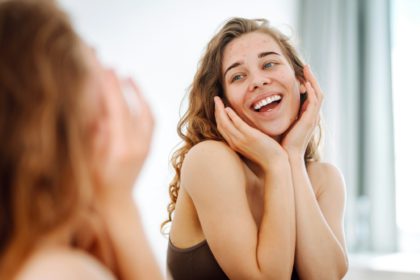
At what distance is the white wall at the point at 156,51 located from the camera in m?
1.70

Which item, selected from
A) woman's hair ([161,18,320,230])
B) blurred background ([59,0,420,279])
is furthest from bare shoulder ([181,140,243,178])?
blurred background ([59,0,420,279])

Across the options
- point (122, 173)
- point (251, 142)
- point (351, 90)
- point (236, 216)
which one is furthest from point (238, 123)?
point (351, 90)

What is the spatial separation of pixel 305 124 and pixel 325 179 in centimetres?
21

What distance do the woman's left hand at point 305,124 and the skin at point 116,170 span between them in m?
0.65

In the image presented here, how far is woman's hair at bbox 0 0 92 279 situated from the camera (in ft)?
1.86

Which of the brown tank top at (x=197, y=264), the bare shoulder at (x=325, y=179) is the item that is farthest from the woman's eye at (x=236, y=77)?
the brown tank top at (x=197, y=264)

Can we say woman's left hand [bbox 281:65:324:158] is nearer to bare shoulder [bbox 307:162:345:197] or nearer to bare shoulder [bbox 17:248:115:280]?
bare shoulder [bbox 307:162:345:197]

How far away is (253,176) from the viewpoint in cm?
137

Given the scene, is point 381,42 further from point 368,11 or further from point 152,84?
point 152,84

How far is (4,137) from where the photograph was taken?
0.57m

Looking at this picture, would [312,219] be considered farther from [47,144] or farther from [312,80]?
[47,144]

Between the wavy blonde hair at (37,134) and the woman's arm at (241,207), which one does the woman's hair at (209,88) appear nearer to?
the woman's arm at (241,207)

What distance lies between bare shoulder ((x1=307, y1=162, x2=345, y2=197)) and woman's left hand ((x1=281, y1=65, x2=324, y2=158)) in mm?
146

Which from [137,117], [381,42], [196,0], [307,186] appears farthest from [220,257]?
[381,42]
